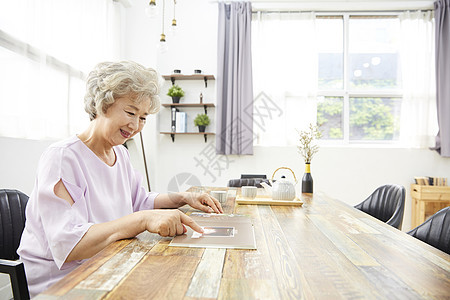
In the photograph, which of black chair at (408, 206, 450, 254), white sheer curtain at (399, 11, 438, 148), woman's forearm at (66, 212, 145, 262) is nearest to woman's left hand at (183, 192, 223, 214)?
woman's forearm at (66, 212, 145, 262)

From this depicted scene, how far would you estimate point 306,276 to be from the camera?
2.35ft

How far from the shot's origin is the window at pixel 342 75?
4.21m

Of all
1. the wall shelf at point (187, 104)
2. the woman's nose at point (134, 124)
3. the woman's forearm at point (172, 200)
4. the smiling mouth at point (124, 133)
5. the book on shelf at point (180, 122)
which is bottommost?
the woman's forearm at point (172, 200)

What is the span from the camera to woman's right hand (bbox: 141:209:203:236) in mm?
964

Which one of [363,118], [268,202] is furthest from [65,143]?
[363,118]

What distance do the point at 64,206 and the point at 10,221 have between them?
0.61m

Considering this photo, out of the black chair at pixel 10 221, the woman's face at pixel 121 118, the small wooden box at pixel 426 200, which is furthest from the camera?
the small wooden box at pixel 426 200

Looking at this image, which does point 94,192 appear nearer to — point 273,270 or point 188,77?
point 273,270

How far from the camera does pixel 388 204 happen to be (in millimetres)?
2254

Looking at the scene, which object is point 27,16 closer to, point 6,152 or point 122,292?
point 6,152

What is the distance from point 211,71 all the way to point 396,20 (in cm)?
247

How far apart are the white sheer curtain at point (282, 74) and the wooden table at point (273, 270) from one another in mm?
3187

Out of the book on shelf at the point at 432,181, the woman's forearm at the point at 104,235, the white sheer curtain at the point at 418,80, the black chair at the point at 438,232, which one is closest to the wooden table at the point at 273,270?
the woman's forearm at the point at 104,235

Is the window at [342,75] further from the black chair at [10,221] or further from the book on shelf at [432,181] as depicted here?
the black chair at [10,221]
